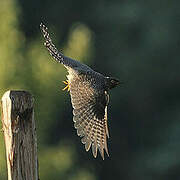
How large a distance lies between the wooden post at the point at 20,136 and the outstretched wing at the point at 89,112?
3010 mm

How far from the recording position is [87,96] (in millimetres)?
8320

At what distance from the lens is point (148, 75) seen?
34.9 metres

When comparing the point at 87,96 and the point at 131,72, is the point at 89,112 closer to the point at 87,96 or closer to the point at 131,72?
the point at 87,96

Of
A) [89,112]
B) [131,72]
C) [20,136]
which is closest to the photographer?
[20,136]

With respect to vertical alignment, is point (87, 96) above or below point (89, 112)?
above

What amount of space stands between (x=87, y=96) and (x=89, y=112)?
17 cm

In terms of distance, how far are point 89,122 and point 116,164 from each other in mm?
26766

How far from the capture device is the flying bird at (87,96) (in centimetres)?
786

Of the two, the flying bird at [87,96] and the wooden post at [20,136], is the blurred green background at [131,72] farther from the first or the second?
the wooden post at [20,136]

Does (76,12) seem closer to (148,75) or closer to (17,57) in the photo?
(148,75)

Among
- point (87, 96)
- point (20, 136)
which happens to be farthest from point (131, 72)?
point (20, 136)

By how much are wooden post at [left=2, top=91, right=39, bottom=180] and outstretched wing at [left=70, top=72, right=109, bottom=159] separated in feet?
9.87

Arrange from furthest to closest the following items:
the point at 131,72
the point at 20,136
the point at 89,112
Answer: the point at 131,72 < the point at 89,112 < the point at 20,136

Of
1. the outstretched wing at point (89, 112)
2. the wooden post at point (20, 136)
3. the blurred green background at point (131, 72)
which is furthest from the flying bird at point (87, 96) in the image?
the blurred green background at point (131, 72)
